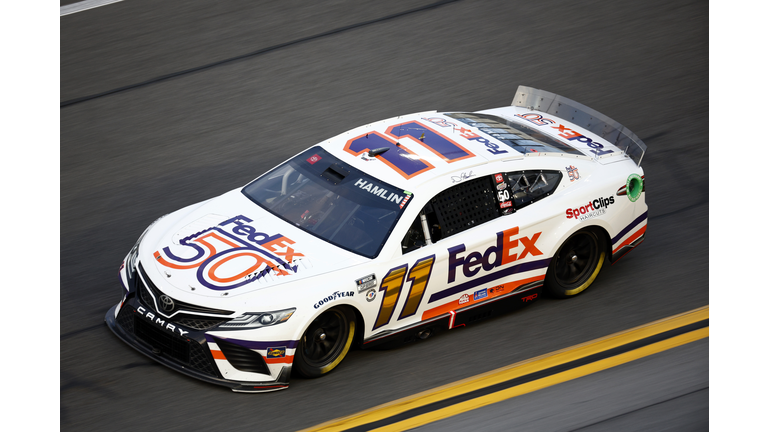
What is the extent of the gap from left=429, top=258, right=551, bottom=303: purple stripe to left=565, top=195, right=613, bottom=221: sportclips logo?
0.47m

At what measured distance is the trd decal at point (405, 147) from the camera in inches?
266

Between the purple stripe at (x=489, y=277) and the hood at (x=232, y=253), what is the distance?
812mm

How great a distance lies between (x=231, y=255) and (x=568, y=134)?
12.1ft

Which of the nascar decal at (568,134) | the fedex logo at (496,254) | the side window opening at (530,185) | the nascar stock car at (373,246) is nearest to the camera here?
the nascar stock car at (373,246)

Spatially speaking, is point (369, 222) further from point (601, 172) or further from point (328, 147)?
point (601, 172)

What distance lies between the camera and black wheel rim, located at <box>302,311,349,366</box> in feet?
19.8

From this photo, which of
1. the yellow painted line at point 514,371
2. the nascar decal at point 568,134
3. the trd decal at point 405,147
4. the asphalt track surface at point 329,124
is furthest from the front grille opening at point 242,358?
the nascar decal at point 568,134

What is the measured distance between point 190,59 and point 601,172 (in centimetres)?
605

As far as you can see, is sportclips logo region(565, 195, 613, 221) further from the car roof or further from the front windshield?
the front windshield

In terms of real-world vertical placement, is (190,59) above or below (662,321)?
above

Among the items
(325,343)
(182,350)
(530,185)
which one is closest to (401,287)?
(325,343)

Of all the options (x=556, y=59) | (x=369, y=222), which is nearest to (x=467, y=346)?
(x=369, y=222)

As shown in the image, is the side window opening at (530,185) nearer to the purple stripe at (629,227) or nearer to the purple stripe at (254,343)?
the purple stripe at (629,227)

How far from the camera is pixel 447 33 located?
457 inches
